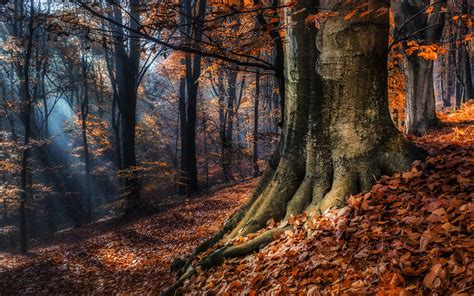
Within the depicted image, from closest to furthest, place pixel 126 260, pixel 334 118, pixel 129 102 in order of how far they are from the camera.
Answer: pixel 334 118
pixel 126 260
pixel 129 102

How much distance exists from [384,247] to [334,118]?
177cm

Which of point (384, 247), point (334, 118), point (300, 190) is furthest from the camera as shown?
point (300, 190)

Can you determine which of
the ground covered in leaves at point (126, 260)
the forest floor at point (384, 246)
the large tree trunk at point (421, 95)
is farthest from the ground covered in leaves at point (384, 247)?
the large tree trunk at point (421, 95)

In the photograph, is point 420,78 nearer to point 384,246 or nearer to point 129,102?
point 384,246

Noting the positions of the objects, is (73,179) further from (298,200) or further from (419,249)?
(419,249)

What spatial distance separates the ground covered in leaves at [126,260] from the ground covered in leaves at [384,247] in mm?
2414

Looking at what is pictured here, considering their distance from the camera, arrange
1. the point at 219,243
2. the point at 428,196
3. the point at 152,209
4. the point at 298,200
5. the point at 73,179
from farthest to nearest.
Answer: the point at 73,179 < the point at 152,209 < the point at 219,243 < the point at 298,200 < the point at 428,196

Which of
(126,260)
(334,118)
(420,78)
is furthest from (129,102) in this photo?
(334,118)

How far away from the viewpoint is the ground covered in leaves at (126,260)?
6.91 meters

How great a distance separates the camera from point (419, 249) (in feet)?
8.58

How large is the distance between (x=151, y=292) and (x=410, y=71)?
26.4 ft

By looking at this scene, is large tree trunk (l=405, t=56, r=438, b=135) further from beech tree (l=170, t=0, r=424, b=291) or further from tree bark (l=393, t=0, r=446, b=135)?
beech tree (l=170, t=0, r=424, b=291)

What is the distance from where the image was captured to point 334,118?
13.5 feet

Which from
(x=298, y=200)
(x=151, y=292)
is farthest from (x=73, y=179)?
(x=298, y=200)
